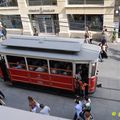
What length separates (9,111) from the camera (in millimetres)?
5332

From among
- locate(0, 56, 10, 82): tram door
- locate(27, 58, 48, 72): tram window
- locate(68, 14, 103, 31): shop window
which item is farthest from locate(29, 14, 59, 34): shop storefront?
A: locate(27, 58, 48, 72): tram window

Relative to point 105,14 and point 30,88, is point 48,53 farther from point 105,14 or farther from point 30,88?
point 105,14

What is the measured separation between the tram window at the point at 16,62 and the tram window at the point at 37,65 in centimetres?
38

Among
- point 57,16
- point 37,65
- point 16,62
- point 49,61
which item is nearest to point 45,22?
point 57,16

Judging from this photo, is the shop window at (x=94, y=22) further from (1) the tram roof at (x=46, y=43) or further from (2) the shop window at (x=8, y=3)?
(1) the tram roof at (x=46, y=43)

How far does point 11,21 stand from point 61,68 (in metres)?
11.3

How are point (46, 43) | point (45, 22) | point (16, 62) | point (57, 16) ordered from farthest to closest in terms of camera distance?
point (45, 22)
point (57, 16)
point (16, 62)
point (46, 43)

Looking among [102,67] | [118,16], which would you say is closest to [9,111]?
[102,67]

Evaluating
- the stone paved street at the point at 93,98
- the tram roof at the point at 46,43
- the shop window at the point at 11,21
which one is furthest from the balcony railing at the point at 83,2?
the tram roof at the point at 46,43

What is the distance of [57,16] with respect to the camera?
1758 centimetres

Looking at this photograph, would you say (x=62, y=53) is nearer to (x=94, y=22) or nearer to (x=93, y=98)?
(x=93, y=98)

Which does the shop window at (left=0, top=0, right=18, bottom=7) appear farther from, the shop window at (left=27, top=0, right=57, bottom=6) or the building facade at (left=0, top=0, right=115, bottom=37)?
the shop window at (left=27, top=0, right=57, bottom=6)

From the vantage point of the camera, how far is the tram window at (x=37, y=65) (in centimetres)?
1030

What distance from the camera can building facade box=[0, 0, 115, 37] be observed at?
1602 centimetres
